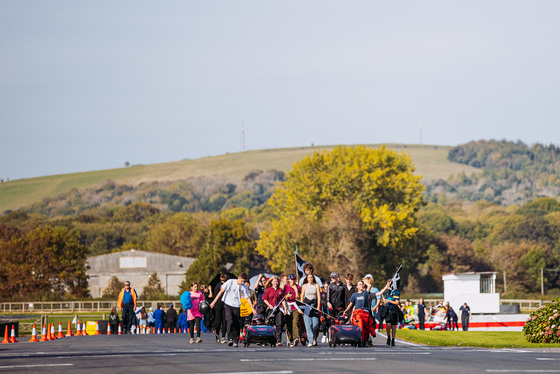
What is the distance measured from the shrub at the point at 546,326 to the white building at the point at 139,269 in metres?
82.2

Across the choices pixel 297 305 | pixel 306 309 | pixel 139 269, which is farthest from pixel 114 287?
pixel 306 309

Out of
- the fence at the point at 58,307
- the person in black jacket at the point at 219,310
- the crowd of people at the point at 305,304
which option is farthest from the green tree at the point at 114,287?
the crowd of people at the point at 305,304

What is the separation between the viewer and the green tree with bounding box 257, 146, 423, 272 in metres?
76.1

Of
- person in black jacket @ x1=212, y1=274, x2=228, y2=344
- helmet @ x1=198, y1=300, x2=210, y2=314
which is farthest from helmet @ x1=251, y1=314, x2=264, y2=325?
helmet @ x1=198, y1=300, x2=210, y2=314

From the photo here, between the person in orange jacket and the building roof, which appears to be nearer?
the person in orange jacket

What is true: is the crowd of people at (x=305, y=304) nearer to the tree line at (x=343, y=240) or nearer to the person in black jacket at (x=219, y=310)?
the person in black jacket at (x=219, y=310)

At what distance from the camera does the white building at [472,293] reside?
54.0 metres

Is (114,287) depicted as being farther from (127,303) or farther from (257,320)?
(257,320)

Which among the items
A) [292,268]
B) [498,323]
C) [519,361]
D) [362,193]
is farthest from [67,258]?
[519,361]

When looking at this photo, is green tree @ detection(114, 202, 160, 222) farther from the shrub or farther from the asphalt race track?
the asphalt race track

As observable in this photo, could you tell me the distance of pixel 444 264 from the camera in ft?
378

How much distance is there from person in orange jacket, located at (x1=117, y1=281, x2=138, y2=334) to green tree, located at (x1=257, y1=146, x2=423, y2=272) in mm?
39905

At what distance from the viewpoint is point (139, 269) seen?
108250mm

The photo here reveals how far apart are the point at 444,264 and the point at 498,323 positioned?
70878 millimetres
